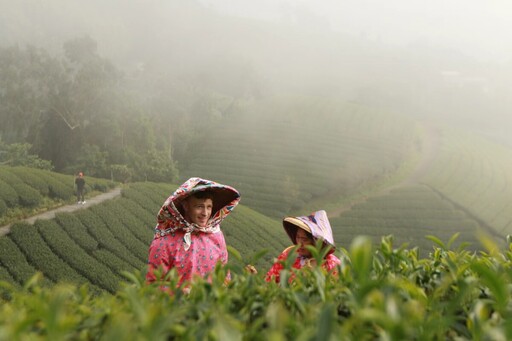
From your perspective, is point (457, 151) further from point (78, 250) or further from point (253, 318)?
point (253, 318)

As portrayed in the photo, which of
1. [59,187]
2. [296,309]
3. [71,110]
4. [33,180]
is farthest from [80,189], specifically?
[296,309]

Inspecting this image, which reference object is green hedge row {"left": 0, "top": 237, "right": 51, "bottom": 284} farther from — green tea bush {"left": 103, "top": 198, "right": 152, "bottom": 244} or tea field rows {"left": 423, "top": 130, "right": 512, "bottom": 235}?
Answer: tea field rows {"left": 423, "top": 130, "right": 512, "bottom": 235}

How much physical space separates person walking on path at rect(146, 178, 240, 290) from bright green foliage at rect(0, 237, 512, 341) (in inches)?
76.4

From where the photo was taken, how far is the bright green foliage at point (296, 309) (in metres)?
0.84

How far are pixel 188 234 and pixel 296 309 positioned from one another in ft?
7.47

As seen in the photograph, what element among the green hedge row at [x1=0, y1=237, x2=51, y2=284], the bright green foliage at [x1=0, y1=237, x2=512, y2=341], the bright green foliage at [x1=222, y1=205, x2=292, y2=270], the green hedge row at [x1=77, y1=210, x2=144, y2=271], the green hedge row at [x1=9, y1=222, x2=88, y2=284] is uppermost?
the bright green foliage at [x1=0, y1=237, x2=512, y2=341]

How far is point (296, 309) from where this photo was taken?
122cm

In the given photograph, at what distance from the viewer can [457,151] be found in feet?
132

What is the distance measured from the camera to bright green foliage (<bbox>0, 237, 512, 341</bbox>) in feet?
2.75

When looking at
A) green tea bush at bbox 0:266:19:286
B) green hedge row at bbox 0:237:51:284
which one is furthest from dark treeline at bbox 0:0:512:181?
green tea bush at bbox 0:266:19:286

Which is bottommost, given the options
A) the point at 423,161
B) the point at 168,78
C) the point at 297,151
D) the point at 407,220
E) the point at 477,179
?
the point at 407,220

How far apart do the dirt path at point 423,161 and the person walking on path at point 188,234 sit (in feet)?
81.4

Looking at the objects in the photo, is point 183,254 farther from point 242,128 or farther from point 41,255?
point 242,128

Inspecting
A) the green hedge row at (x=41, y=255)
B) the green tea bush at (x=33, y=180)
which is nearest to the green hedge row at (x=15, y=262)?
the green hedge row at (x=41, y=255)
